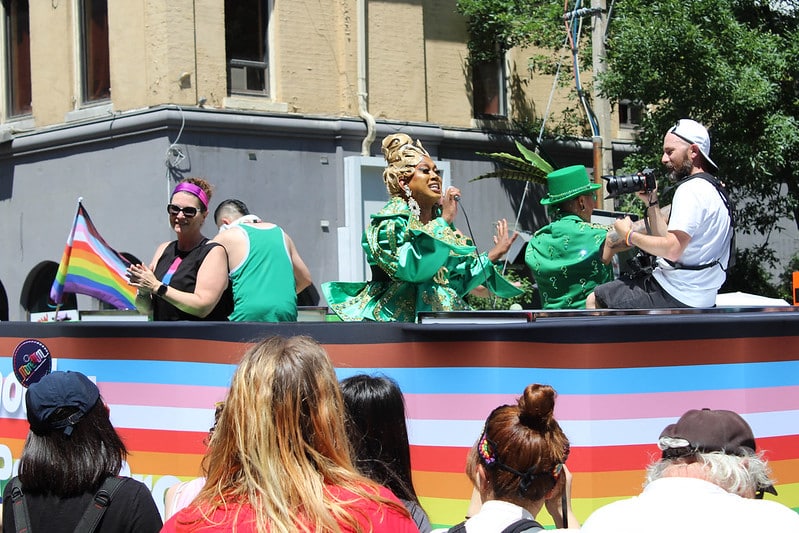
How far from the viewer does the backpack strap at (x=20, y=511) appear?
3.09 m

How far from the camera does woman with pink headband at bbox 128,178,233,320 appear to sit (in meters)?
5.46

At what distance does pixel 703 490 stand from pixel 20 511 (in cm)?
185

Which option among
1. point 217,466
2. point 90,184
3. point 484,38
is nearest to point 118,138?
point 90,184

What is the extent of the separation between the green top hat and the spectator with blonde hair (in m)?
3.30

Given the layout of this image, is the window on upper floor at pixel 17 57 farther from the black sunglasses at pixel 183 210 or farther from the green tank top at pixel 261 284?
the green tank top at pixel 261 284

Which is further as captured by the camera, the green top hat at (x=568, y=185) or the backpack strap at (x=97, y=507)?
the green top hat at (x=568, y=185)

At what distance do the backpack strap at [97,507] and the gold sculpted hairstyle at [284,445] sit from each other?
0.80 meters

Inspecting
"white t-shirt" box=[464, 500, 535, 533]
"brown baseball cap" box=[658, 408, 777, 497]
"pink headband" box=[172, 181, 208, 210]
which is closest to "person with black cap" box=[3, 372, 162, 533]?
"white t-shirt" box=[464, 500, 535, 533]

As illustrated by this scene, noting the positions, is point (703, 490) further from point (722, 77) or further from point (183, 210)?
point (722, 77)

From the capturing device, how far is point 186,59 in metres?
13.7

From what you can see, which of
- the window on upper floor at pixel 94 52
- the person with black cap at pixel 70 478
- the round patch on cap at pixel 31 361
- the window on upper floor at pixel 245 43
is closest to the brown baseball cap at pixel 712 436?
the person with black cap at pixel 70 478

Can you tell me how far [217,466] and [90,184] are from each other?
1277 cm

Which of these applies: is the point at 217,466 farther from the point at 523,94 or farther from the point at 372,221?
the point at 523,94

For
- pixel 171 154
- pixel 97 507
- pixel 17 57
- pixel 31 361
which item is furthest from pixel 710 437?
pixel 17 57
